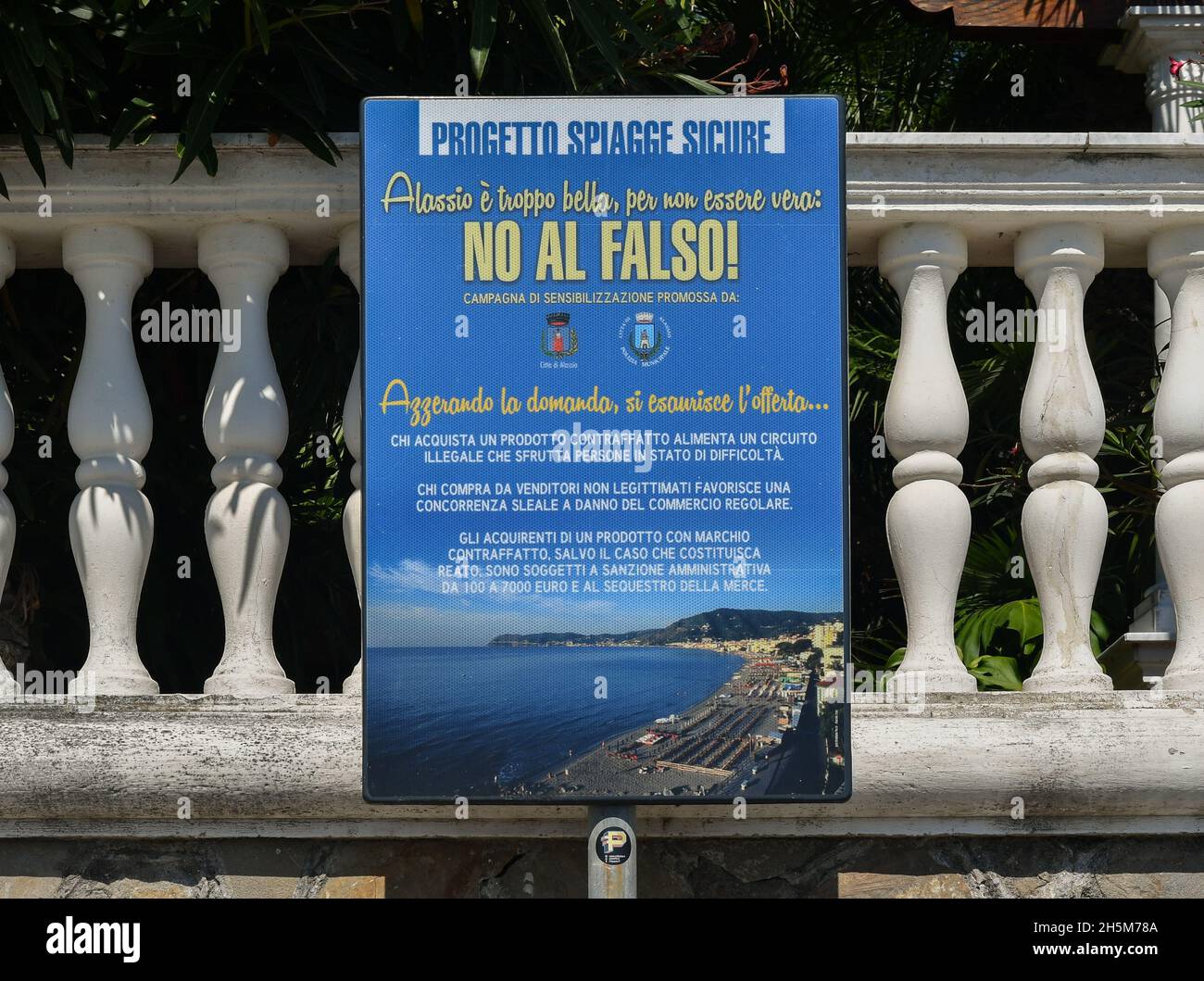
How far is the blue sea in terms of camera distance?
288 cm

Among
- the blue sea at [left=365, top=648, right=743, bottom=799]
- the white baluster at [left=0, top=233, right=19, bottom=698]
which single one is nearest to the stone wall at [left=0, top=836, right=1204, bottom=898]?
the white baluster at [left=0, top=233, right=19, bottom=698]

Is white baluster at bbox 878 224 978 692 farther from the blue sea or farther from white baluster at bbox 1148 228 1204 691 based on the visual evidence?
the blue sea

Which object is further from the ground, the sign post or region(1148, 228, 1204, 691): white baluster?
region(1148, 228, 1204, 691): white baluster

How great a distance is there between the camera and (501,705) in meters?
2.90

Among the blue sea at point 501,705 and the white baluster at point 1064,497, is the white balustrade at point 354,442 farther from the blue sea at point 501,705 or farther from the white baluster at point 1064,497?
the white baluster at point 1064,497

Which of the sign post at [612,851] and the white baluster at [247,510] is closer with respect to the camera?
the sign post at [612,851]

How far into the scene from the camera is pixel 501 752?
2.89 metres

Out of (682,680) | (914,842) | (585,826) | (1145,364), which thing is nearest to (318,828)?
(585,826)

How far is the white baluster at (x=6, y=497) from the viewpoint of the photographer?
331cm

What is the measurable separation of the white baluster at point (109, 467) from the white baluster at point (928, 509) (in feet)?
4.58

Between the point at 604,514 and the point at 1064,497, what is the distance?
0.93 metres

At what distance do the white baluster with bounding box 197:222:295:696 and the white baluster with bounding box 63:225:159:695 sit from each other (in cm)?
14

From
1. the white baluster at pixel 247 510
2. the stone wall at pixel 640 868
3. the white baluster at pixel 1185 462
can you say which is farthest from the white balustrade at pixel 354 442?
the white baluster at pixel 1185 462
